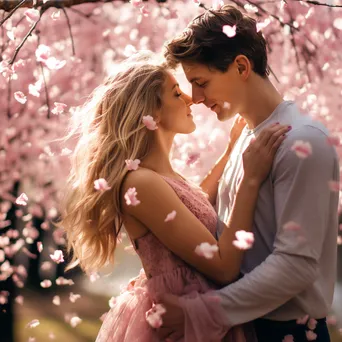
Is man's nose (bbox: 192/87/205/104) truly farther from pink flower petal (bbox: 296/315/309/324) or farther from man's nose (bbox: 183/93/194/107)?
pink flower petal (bbox: 296/315/309/324)

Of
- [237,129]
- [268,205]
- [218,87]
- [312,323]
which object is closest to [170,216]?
[268,205]

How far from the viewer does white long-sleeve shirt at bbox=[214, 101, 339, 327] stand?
8.46 ft

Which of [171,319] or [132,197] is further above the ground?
[132,197]

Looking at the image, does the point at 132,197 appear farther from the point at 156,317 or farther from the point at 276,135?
the point at 276,135

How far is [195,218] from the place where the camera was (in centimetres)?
284

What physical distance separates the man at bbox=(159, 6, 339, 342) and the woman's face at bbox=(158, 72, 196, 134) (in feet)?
0.38

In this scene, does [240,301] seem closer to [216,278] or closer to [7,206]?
[216,278]

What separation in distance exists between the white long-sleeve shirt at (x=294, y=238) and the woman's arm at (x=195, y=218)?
0.23 feet

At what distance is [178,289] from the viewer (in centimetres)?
283

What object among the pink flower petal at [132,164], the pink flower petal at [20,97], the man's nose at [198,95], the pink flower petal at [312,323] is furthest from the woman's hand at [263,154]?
the pink flower petal at [20,97]

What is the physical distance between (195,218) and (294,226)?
19.1 inches

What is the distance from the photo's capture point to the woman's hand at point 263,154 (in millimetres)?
2654

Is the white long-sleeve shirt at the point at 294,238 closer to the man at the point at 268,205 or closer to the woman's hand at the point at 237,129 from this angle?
the man at the point at 268,205

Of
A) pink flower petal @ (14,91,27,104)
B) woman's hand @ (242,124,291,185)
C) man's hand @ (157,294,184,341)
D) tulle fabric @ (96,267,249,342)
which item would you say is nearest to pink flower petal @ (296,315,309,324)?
tulle fabric @ (96,267,249,342)
